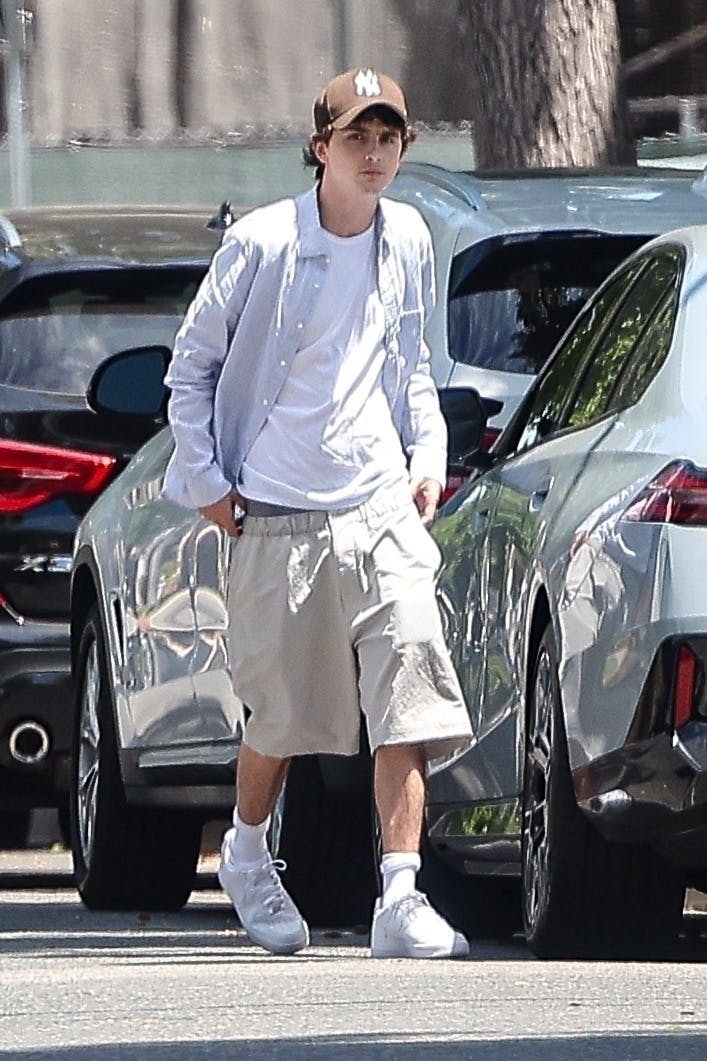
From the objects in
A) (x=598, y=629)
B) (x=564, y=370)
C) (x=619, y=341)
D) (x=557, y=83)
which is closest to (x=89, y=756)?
(x=564, y=370)

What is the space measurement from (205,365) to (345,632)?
62 centimetres

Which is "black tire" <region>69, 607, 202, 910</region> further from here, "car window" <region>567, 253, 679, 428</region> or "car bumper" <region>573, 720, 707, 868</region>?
"car bumper" <region>573, 720, 707, 868</region>

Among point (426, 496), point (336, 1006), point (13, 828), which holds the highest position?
point (426, 496)

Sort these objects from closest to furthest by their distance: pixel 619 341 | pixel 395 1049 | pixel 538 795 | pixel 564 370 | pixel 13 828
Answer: pixel 395 1049, pixel 538 795, pixel 619 341, pixel 564 370, pixel 13 828

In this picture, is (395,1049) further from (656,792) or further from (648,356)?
(648,356)

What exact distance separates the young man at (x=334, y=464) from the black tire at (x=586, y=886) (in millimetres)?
290

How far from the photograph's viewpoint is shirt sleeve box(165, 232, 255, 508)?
7.11 metres

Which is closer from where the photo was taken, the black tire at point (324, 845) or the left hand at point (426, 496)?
A: the left hand at point (426, 496)

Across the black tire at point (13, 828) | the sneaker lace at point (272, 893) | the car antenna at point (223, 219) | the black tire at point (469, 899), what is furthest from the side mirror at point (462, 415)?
the black tire at point (13, 828)

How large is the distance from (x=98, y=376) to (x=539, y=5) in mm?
4377

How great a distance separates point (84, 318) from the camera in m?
9.52

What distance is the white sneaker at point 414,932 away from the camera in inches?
273

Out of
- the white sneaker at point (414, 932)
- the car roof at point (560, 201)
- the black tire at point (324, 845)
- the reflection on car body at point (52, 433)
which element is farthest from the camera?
the reflection on car body at point (52, 433)

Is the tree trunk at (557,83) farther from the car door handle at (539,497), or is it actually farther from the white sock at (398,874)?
the white sock at (398,874)
